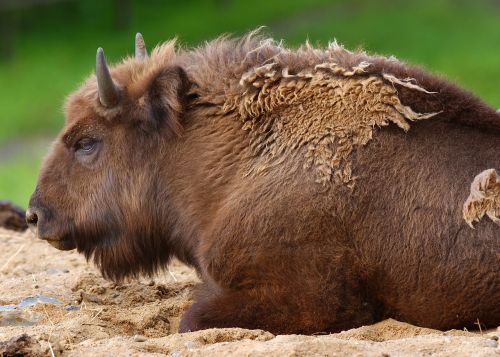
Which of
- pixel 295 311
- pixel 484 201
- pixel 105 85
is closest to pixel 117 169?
pixel 105 85

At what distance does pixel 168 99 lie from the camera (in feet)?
21.8

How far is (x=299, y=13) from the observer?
36719mm

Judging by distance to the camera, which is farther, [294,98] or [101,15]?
[101,15]

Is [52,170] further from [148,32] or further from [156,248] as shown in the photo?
[148,32]

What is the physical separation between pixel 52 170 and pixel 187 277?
185 centimetres

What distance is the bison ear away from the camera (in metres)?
6.63

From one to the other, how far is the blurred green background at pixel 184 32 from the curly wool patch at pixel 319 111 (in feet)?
73.4

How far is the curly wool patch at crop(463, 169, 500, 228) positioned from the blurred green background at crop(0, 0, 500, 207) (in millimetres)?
22810

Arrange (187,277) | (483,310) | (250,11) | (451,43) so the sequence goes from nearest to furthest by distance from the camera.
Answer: (483,310), (187,277), (451,43), (250,11)

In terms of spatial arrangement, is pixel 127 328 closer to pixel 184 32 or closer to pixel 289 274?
pixel 289 274

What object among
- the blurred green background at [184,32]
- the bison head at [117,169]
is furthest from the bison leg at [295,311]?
the blurred green background at [184,32]

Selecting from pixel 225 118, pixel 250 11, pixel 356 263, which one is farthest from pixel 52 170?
pixel 250 11

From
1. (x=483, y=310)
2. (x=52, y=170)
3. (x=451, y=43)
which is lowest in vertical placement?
(x=483, y=310)

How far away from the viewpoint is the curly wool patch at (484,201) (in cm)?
589
